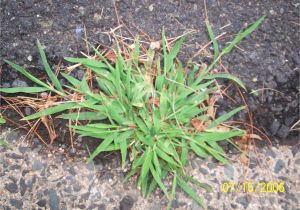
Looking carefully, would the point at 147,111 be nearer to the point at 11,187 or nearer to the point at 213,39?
the point at 213,39

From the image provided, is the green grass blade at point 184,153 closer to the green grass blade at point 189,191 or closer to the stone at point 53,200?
the green grass blade at point 189,191

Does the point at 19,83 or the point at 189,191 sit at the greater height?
the point at 19,83

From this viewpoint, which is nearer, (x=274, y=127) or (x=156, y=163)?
(x=156, y=163)

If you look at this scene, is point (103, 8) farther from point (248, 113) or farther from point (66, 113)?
point (248, 113)

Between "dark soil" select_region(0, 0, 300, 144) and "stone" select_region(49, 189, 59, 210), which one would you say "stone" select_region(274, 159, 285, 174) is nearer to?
"dark soil" select_region(0, 0, 300, 144)

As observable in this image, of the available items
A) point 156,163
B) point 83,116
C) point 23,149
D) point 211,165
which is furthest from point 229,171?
point 23,149

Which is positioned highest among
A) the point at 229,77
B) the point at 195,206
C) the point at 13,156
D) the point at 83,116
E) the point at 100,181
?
the point at 229,77
